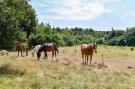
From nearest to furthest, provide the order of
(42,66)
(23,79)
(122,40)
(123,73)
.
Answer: (23,79) < (42,66) < (123,73) < (122,40)

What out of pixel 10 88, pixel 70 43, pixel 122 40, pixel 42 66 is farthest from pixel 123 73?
pixel 122 40

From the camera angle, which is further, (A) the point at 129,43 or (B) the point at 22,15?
(A) the point at 129,43

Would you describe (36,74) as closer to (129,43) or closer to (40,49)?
(40,49)

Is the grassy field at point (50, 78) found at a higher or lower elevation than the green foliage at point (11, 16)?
lower

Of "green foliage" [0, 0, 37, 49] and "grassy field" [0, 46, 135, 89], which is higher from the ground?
"green foliage" [0, 0, 37, 49]

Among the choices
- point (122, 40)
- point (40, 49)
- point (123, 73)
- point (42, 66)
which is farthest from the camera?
point (122, 40)

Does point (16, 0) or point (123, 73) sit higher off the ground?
point (16, 0)

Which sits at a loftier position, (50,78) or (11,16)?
(11,16)

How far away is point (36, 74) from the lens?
1952 centimetres

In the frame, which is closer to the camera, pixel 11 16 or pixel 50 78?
pixel 50 78

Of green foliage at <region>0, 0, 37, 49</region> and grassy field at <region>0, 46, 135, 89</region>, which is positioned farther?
green foliage at <region>0, 0, 37, 49</region>

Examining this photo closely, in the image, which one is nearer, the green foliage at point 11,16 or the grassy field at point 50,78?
the grassy field at point 50,78

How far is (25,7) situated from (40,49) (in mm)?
6530

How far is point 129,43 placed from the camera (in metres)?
119
